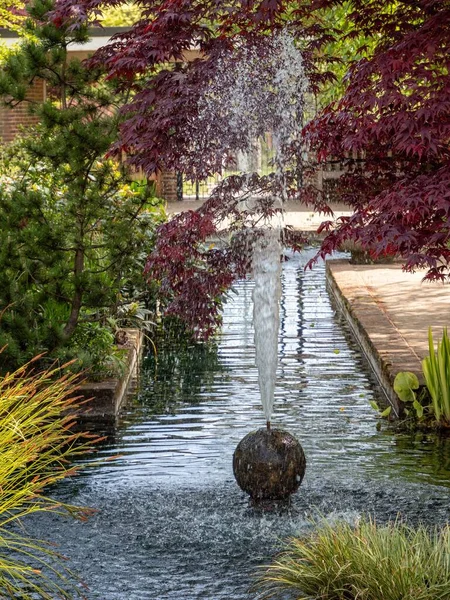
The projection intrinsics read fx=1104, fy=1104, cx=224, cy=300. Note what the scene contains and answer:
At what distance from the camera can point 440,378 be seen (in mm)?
7906

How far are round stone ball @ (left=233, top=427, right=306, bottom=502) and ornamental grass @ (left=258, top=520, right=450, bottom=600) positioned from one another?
1.23m

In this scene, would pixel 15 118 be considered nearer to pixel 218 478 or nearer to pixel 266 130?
pixel 266 130

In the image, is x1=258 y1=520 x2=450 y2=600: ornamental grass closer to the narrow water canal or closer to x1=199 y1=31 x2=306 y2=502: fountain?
the narrow water canal

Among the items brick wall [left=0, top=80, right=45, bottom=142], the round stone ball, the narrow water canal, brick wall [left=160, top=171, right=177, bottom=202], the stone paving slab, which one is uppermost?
brick wall [left=0, top=80, right=45, bottom=142]

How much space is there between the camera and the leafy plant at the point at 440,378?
7.84m

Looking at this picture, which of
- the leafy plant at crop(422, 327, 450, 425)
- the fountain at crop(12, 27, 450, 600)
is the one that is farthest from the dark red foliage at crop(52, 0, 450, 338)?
the leafy plant at crop(422, 327, 450, 425)

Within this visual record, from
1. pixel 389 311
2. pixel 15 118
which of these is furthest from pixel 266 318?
pixel 15 118

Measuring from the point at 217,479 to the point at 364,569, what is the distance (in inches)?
94.6

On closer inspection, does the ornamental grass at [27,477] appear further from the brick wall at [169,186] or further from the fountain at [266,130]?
the brick wall at [169,186]

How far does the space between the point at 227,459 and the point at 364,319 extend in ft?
14.2

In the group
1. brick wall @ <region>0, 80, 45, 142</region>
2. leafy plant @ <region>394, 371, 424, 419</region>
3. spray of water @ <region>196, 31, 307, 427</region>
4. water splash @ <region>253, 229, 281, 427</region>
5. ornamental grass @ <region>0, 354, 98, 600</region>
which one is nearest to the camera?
ornamental grass @ <region>0, 354, 98, 600</region>

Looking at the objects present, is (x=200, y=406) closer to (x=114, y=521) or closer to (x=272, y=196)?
(x=272, y=196)

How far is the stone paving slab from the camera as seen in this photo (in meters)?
9.45

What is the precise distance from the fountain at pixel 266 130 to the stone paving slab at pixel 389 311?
4.35ft
